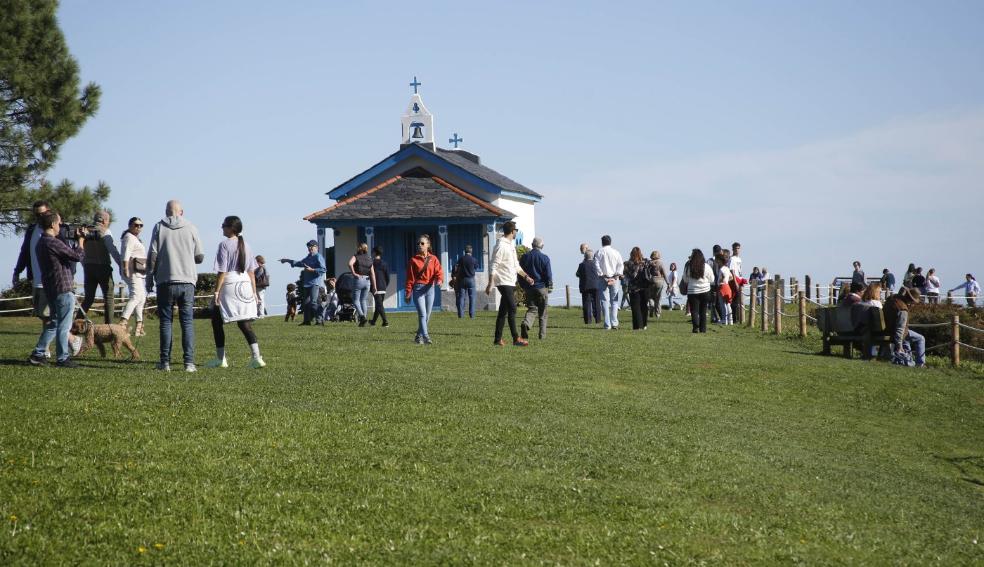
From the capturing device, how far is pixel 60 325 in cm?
1311

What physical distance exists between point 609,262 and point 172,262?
12786 mm

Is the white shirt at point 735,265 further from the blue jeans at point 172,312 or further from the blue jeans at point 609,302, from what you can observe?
the blue jeans at point 172,312

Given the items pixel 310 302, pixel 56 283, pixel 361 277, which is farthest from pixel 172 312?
pixel 310 302

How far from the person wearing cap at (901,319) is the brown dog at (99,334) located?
13.5 m

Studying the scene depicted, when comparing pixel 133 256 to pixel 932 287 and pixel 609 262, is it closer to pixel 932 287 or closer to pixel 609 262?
pixel 609 262

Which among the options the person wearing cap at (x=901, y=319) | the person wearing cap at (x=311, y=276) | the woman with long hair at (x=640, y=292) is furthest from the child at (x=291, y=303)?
the person wearing cap at (x=901, y=319)

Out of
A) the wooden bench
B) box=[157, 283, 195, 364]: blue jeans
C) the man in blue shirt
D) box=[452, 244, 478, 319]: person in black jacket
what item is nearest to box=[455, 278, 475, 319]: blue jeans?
box=[452, 244, 478, 319]: person in black jacket

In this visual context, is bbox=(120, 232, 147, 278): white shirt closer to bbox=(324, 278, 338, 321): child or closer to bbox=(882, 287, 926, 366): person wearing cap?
bbox=(324, 278, 338, 321): child

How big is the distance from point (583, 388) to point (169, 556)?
8.56 metres

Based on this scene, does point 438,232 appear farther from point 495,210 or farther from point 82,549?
point 82,549

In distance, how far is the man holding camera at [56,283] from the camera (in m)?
12.8

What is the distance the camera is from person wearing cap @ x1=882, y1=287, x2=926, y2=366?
801 inches

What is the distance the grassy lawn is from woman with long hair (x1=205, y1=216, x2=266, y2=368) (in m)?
0.67

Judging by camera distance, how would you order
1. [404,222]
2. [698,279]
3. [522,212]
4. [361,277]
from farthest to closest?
[522,212], [404,222], [361,277], [698,279]
